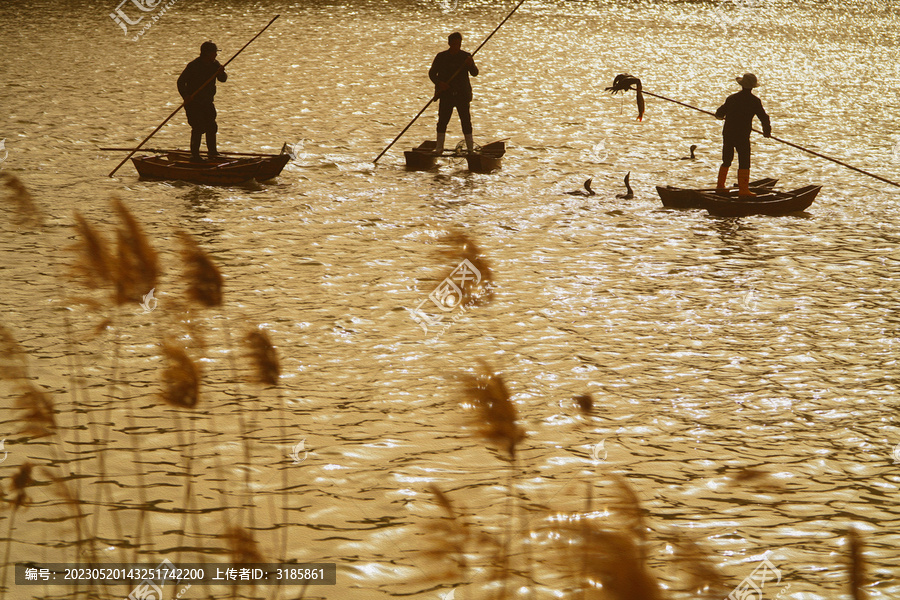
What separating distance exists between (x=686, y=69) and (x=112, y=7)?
20623mm

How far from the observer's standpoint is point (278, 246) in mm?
9922

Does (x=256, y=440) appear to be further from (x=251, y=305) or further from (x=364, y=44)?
(x=364, y=44)

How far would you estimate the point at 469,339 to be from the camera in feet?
25.5

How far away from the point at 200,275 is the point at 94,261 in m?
1.13

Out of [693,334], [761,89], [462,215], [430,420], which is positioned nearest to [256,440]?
[430,420]

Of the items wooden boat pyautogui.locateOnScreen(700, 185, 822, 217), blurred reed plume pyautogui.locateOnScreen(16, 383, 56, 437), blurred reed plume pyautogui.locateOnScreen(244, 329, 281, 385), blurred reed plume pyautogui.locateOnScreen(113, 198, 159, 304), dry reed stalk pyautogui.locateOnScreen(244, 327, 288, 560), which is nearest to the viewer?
blurred reed plume pyautogui.locateOnScreen(16, 383, 56, 437)

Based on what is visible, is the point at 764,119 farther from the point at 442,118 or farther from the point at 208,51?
the point at 208,51

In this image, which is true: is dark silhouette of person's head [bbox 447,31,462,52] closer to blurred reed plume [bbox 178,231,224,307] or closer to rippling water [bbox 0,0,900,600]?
rippling water [bbox 0,0,900,600]

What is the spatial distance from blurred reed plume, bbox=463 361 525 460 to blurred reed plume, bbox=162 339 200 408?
199 centimetres

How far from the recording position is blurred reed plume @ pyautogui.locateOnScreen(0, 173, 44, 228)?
10312mm

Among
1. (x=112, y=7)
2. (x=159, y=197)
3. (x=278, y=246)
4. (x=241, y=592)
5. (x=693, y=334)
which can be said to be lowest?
(x=241, y=592)

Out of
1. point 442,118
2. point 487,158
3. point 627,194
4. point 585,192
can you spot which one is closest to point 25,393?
point 585,192

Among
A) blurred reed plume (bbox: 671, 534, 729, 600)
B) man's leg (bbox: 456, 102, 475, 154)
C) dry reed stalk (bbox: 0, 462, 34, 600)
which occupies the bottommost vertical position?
blurred reed plume (bbox: 671, 534, 729, 600)

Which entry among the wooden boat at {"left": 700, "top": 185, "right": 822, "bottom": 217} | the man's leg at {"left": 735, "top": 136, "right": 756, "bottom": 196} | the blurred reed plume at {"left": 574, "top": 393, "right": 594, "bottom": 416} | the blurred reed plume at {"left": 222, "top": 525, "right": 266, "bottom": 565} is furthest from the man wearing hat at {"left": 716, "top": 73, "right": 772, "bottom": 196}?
the blurred reed plume at {"left": 222, "top": 525, "right": 266, "bottom": 565}
